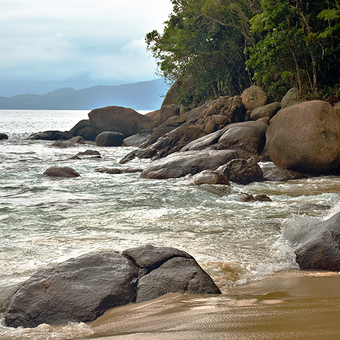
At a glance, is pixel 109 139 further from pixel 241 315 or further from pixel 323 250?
pixel 241 315

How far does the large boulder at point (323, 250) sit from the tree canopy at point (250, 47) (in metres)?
11.1

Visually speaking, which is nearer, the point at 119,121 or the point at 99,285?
the point at 99,285

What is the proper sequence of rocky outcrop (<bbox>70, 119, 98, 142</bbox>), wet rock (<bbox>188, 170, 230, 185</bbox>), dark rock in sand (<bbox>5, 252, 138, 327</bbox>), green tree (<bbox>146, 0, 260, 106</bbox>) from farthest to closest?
rocky outcrop (<bbox>70, 119, 98, 142</bbox>) → green tree (<bbox>146, 0, 260, 106</bbox>) → wet rock (<bbox>188, 170, 230, 185</bbox>) → dark rock in sand (<bbox>5, 252, 138, 327</bbox>)

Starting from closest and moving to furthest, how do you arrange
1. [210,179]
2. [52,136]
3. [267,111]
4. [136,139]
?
[210,179], [267,111], [136,139], [52,136]

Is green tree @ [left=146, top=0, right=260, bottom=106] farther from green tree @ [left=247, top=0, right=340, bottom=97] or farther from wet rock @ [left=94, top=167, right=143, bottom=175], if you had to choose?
wet rock @ [left=94, top=167, right=143, bottom=175]

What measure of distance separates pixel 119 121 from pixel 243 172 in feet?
65.6

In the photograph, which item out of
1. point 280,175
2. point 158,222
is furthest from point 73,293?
point 280,175

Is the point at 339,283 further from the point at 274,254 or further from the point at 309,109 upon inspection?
the point at 309,109

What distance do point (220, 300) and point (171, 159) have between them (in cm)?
880

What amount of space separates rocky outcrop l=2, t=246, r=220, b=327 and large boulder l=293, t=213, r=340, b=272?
→ 49.4 inches

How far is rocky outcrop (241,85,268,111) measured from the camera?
17.1 m

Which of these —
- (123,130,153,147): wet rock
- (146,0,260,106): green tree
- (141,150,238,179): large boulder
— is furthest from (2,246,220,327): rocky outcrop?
(123,130,153,147): wet rock

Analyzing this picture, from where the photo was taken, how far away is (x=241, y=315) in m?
2.43

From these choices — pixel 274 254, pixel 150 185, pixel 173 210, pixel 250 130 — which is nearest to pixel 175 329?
pixel 274 254
